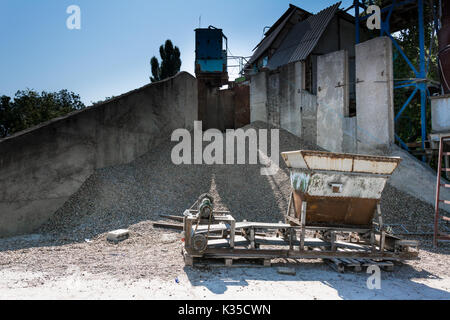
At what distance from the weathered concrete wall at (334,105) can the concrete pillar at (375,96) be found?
626 mm

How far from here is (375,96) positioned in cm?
1123

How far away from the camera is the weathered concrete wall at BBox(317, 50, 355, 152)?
40.8 feet

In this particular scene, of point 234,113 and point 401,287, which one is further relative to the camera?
point 234,113

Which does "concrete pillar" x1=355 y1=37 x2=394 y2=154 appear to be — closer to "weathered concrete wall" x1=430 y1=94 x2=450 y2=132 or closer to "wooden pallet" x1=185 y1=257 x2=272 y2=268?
"weathered concrete wall" x1=430 y1=94 x2=450 y2=132

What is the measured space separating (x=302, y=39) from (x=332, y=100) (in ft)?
25.5

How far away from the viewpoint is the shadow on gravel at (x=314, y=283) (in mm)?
4527

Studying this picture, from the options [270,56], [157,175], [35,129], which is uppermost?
[270,56]

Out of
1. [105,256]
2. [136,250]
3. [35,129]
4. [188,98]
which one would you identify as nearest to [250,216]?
[136,250]

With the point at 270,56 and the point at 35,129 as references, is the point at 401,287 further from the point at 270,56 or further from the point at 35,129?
the point at 270,56

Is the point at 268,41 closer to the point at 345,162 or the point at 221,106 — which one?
the point at 221,106

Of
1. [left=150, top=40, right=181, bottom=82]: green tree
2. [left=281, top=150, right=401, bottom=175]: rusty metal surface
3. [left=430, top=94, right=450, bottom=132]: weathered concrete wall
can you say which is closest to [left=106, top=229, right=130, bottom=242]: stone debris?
[left=281, top=150, right=401, bottom=175]: rusty metal surface
